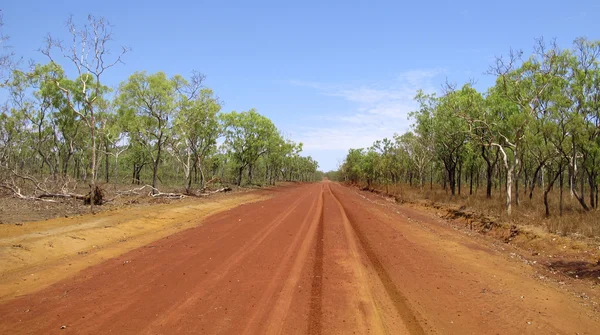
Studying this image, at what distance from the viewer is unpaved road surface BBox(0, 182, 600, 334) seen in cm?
533

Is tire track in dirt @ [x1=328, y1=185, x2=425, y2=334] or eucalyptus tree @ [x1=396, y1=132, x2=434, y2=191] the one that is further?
eucalyptus tree @ [x1=396, y1=132, x2=434, y2=191]

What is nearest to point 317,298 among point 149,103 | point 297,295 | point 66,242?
point 297,295

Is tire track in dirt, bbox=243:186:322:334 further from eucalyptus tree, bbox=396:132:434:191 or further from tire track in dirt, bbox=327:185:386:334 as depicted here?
eucalyptus tree, bbox=396:132:434:191

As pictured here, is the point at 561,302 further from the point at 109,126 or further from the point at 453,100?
the point at 109,126

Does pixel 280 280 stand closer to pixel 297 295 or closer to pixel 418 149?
pixel 297 295

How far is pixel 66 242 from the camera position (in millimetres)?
10195

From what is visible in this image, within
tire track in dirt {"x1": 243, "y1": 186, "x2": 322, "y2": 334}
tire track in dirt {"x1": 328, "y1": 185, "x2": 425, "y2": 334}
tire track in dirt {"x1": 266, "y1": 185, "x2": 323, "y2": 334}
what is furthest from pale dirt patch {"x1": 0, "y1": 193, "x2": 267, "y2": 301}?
tire track in dirt {"x1": 328, "y1": 185, "x2": 425, "y2": 334}

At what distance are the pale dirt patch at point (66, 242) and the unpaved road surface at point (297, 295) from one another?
0.57 m

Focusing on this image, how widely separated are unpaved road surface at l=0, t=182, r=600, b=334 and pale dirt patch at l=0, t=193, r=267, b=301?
1.86 ft

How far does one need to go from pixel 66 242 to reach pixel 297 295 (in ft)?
25.1

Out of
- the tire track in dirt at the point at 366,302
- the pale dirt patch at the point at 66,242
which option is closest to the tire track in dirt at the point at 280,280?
the tire track in dirt at the point at 366,302

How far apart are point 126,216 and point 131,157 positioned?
130 ft

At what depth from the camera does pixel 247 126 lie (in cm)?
4734

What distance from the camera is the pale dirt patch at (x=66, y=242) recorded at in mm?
7456
